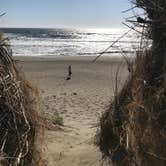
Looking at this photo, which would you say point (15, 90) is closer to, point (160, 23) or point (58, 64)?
point (160, 23)

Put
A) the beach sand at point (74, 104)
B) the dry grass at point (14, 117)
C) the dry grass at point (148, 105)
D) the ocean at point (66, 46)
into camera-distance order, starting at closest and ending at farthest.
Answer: the dry grass at point (148, 105) → the dry grass at point (14, 117) → the beach sand at point (74, 104) → the ocean at point (66, 46)

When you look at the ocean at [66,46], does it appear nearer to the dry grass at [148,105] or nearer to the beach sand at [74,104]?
the dry grass at [148,105]

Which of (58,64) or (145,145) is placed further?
(58,64)

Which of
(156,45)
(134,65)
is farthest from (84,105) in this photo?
(156,45)

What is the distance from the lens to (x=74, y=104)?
46.1ft

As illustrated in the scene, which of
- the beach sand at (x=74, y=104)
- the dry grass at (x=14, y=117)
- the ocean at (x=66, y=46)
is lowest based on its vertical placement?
the ocean at (x=66, y=46)

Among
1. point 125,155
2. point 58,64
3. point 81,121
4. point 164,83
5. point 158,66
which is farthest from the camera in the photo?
point 58,64

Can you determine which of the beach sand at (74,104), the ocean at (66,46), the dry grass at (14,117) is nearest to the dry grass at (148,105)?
the ocean at (66,46)

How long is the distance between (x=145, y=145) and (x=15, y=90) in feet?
5.20

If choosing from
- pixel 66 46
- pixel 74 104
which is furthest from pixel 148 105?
pixel 66 46

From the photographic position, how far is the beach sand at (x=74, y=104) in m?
7.59

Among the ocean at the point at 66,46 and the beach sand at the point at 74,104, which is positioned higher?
the beach sand at the point at 74,104

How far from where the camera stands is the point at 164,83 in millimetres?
4941

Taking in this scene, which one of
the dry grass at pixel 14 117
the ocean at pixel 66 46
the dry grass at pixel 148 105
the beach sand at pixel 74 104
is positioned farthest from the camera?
the ocean at pixel 66 46
